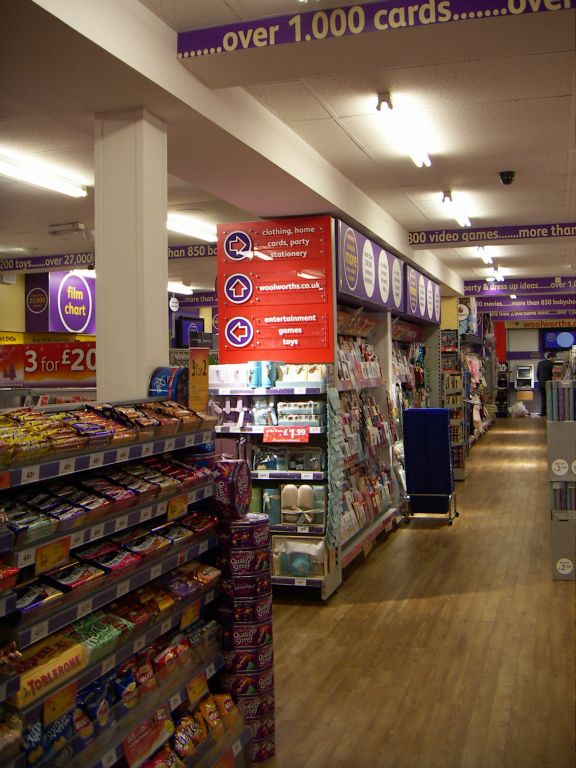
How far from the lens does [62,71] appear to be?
3473 millimetres

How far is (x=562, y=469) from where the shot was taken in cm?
615

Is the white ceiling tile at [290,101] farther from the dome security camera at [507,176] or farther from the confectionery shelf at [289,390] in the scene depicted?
the dome security camera at [507,176]

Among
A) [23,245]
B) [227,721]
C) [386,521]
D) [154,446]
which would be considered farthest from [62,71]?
[23,245]

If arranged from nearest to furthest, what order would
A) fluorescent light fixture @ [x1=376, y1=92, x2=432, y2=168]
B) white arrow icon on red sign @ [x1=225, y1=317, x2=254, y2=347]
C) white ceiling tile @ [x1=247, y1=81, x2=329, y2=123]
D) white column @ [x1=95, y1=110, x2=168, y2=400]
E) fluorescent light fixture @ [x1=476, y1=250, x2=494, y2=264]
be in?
white column @ [x1=95, y1=110, x2=168, y2=400] → white ceiling tile @ [x1=247, y1=81, x2=329, y2=123] → fluorescent light fixture @ [x1=376, y1=92, x2=432, y2=168] → white arrow icon on red sign @ [x1=225, y1=317, x2=254, y2=347] → fluorescent light fixture @ [x1=476, y1=250, x2=494, y2=264]

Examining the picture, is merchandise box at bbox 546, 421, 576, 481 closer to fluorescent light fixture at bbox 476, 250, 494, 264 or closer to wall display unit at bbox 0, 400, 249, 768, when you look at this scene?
wall display unit at bbox 0, 400, 249, 768

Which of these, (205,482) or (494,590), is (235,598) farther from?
(494,590)

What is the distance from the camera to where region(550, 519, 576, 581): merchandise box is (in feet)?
20.6

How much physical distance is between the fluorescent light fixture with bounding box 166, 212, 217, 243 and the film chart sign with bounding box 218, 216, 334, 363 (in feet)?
6.16

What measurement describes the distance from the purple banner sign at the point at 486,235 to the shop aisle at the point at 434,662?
332 centimetres

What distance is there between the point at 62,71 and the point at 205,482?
1.93 metres

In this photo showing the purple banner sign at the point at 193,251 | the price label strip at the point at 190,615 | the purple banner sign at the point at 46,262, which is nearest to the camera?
the price label strip at the point at 190,615

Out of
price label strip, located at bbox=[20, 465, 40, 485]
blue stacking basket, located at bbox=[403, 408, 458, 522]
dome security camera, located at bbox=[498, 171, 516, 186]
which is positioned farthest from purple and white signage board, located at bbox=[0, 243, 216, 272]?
price label strip, located at bbox=[20, 465, 40, 485]

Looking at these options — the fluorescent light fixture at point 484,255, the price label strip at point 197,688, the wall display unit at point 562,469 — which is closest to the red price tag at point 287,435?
the wall display unit at point 562,469

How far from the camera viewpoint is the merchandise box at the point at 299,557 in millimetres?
5957
